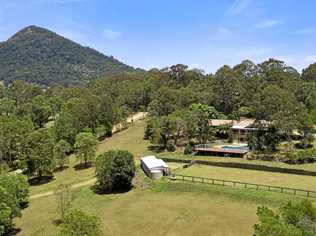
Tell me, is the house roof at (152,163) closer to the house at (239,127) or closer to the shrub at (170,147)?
the shrub at (170,147)

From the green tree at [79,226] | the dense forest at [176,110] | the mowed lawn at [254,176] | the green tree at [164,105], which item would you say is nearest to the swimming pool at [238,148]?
the dense forest at [176,110]

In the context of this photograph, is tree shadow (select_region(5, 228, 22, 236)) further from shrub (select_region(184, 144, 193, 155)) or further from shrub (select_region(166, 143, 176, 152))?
shrub (select_region(166, 143, 176, 152))

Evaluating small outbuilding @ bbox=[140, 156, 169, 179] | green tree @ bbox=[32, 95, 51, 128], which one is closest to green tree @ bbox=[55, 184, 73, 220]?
small outbuilding @ bbox=[140, 156, 169, 179]

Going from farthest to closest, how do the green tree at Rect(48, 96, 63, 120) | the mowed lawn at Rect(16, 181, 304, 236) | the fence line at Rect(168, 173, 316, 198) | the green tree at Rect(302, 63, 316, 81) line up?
1. the green tree at Rect(48, 96, 63, 120)
2. the green tree at Rect(302, 63, 316, 81)
3. the fence line at Rect(168, 173, 316, 198)
4. the mowed lawn at Rect(16, 181, 304, 236)

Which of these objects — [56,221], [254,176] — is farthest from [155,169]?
[56,221]

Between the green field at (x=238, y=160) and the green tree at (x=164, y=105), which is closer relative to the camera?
the green field at (x=238, y=160)

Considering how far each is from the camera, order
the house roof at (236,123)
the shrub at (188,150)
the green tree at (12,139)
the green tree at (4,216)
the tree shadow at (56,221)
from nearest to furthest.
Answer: the green tree at (4,216) < the tree shadow at (56,221) < the shrub at (188,150) < the green tree at (12,139) < the house roof at (236,123)

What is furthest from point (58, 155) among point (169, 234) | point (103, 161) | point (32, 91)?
point (32, 91)
